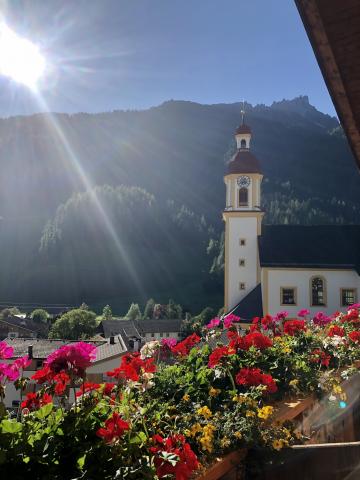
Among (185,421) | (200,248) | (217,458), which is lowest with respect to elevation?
(217,458)

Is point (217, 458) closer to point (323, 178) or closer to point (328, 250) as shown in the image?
point (328, 250)

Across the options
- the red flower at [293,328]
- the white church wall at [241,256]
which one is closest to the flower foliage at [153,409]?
the red flower at [293,328]

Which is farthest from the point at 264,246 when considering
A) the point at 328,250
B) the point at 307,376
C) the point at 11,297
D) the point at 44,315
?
the point at 11,297

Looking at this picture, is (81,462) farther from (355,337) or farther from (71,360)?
(355,337)

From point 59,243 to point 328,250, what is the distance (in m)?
106

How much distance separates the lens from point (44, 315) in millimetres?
68688

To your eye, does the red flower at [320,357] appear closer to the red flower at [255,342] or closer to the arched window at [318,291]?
Answer: the red flower at [255,342]

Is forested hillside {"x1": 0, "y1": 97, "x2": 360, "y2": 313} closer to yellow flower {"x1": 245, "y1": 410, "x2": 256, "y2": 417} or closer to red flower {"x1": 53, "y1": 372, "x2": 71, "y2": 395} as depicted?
yellow flower {"x1": 245, "y1": 410, "x2": 256, "y2": 417}

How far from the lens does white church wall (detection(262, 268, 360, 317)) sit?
2242cm

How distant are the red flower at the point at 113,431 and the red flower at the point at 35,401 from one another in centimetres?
49

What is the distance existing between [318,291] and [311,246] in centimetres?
286

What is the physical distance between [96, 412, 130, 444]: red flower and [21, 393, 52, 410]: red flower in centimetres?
49

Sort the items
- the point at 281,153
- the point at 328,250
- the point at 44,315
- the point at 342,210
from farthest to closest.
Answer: the point at 281,153
the point at 342,210
the point at 44,315
the point at 328,250

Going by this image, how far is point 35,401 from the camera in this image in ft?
6.54
